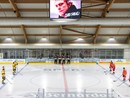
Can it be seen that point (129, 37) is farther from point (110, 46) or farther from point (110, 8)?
point (110, 8)

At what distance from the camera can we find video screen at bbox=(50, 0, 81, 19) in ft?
57.3

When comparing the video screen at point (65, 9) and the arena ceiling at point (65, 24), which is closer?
the video screen at point (65, 9)

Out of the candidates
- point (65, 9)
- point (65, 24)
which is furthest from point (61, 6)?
point (65, 24)

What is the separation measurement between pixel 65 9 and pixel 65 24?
34.7 feet

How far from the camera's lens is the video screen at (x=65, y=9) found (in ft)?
57.3

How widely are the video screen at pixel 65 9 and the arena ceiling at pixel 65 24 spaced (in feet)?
21.3

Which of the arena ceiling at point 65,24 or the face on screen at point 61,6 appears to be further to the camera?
the arena ceiling at point 65,24

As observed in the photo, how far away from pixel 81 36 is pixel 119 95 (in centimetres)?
2254

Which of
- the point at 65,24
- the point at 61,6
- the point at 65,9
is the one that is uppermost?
the point at 61,6

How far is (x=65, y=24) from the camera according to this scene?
28141mm

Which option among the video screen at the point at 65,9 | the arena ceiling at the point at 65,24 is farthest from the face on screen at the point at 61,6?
the arena ceiling at the point at 65,24

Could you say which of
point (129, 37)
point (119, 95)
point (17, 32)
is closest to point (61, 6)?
point (119, 95)

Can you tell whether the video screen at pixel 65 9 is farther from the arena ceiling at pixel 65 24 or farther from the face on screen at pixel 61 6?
the arena ceiling at pixel 65 24

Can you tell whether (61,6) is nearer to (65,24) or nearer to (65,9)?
(65,9)
